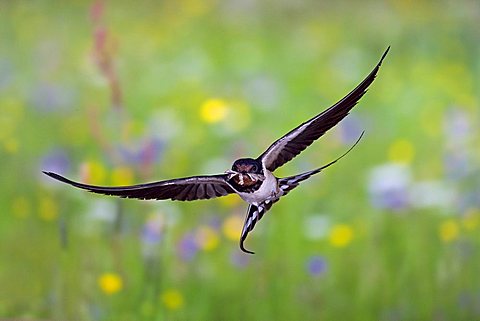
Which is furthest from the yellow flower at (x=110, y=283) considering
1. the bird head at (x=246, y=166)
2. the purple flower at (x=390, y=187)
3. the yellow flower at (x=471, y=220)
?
the bird head at (x=246, y=166)

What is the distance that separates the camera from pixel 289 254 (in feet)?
3.92

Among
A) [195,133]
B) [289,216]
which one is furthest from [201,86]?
[289,216]

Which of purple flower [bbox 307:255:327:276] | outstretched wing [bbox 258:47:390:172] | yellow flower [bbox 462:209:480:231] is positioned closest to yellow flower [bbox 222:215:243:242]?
purple flower [bbox 307:255:327:276]

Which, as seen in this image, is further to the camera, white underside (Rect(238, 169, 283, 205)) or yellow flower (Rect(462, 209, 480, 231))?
yellow flower (Rect(462, 209, 480, 231))

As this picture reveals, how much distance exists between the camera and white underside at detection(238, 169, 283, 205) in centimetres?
54

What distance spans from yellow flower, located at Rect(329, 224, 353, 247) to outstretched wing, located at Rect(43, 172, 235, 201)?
26.1 inches

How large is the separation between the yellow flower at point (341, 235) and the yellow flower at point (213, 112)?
0.26m

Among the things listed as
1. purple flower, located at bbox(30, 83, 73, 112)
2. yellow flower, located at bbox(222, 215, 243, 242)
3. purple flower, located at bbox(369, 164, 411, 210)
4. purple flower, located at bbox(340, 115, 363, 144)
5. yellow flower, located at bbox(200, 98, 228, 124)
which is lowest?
yellow flower, located at bbox(222, 215, 243, 242)

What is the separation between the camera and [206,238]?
119cm

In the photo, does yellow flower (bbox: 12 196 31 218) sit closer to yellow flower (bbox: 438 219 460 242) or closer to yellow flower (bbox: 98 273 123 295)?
yellow flower (bbox: 98 273 123 295)

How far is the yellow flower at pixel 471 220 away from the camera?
4.04ft

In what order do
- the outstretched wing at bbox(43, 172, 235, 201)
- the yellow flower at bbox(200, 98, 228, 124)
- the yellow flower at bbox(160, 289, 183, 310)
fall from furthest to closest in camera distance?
the yellow flower at bbox(200, 98, 228, 124), the yellow flower at bbox(160, 289, 183, 310), the outstretched wing at bbox(43, 172, 235, 201)

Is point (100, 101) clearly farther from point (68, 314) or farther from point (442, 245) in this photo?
point (442, 245)

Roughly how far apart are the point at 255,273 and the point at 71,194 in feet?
1.02
